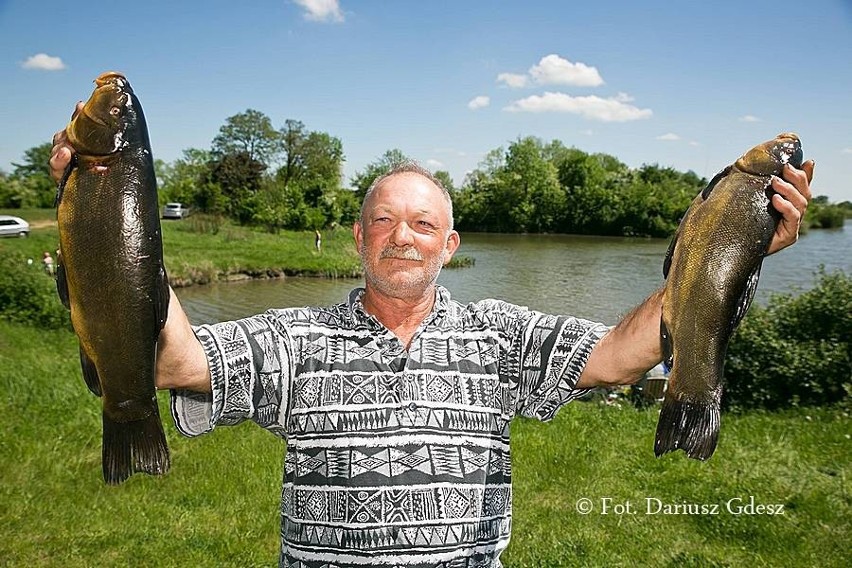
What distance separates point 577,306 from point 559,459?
18.5 metres

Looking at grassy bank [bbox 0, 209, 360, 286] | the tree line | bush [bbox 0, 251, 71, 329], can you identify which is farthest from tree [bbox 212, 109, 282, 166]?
bush [bbox 0, 251, 71, 329]

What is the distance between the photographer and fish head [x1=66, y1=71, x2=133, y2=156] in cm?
183

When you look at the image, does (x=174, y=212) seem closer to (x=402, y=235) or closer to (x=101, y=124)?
(x=402, y=235)

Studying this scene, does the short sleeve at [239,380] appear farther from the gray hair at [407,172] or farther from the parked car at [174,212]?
the parked car at [174,212]

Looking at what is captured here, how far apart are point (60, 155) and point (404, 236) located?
127cm

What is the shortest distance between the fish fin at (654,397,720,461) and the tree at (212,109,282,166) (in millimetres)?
65220

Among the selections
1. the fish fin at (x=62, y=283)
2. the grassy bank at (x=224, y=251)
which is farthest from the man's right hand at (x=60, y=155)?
the grassy bank at (x=224, y=251)

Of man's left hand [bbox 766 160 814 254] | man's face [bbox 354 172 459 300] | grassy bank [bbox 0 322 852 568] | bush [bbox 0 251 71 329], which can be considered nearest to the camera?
man's left hand [bbox 766 160 814 254]

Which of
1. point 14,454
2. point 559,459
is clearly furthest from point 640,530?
point 14,454

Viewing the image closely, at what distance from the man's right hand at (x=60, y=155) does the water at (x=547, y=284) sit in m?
20.8

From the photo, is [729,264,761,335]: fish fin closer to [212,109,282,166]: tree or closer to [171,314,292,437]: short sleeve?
[171,314,292,437]: short sleeve

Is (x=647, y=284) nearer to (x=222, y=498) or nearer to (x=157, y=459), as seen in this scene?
(x=222, y=498)

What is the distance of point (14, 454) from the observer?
6.96m

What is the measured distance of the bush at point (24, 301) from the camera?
15555 millimetres
